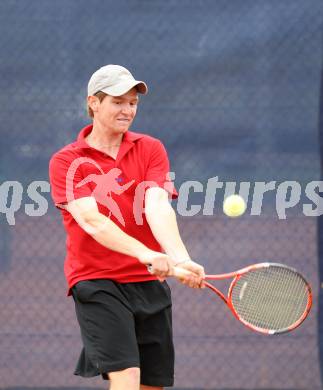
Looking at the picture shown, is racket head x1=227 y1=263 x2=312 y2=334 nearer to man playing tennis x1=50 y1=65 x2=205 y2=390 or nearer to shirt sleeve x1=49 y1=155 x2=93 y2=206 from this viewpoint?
man playing tennis x1=50 y1=65 x2=205 y2=390

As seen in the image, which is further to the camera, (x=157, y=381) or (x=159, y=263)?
(x=157, y=381)

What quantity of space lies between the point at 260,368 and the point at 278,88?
142 centimetres

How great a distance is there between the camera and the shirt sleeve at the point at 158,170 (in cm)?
342

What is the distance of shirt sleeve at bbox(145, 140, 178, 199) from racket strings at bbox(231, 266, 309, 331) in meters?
0.47

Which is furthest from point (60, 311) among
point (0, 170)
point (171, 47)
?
point (171, 47)

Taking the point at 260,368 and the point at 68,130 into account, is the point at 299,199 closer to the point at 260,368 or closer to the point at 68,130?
the point at 260,368

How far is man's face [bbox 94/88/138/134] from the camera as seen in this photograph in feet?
11.0

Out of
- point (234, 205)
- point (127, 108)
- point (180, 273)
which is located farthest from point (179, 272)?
point (234, 205)

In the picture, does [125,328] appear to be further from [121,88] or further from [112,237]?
[121,88]

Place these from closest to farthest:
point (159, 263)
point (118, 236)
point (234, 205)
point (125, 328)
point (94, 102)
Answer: point (159, 263), point (118, 236), point (125, 328), point (94, 102), point (234, 205)

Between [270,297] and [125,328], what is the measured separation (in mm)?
648

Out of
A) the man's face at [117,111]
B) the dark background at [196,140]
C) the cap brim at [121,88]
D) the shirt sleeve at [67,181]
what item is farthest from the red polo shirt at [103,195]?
the dark background at [196,140]

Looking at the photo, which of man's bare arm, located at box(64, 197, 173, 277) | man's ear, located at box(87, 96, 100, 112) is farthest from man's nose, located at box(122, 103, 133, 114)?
man's bare arm, located at box(64, 197, 173, 277)

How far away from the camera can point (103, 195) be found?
338 cm
